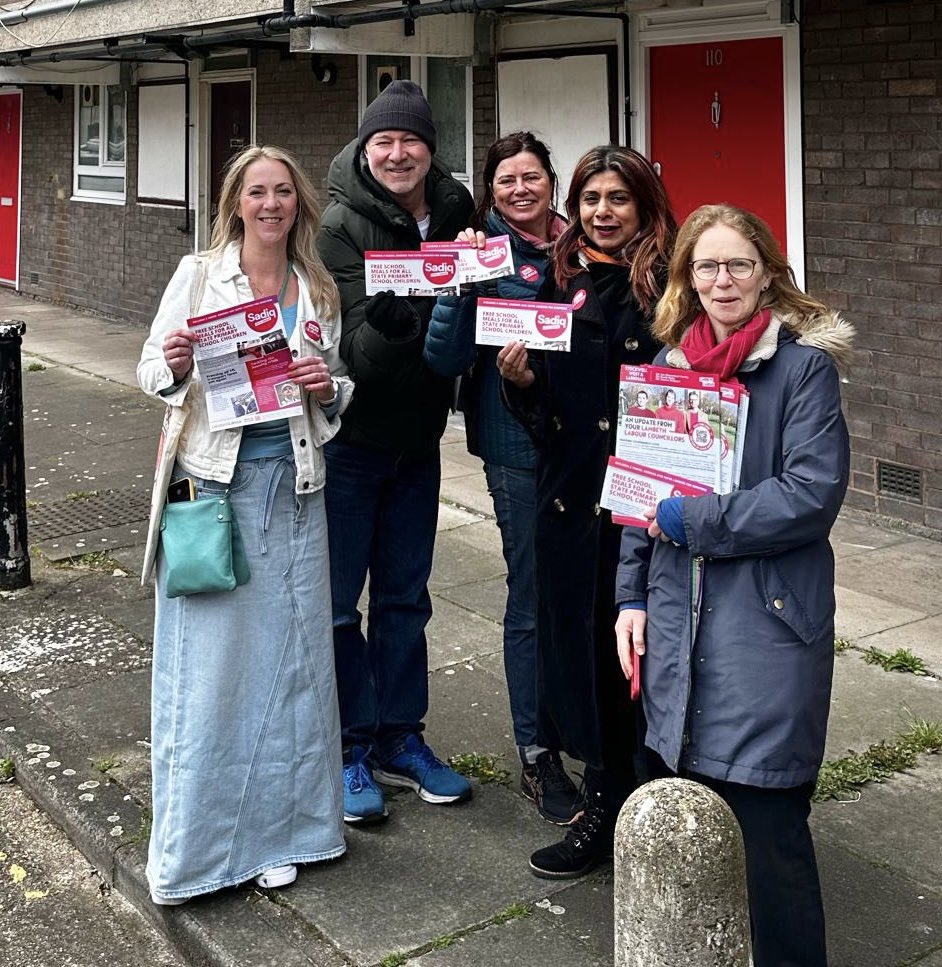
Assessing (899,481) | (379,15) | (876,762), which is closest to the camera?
(876,762)

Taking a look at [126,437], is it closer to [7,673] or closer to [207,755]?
[7,673]

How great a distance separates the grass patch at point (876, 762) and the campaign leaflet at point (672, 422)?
1.70 metres

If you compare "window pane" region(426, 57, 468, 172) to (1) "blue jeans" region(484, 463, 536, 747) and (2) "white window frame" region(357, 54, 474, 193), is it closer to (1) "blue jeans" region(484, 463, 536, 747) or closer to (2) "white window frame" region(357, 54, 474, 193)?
(2) "white window frame" region(357, 54, 474, 193)

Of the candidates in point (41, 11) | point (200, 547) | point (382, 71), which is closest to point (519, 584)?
point (200, 547)

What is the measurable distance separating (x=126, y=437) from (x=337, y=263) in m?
6.12

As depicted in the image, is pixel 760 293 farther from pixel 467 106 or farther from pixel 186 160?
pixel 186 160

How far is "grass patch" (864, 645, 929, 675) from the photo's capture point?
17.4ft

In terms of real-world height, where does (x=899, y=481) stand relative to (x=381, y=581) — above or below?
above

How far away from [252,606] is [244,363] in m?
0.67

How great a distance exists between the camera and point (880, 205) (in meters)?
7.08

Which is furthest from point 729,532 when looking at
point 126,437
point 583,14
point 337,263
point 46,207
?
point 46,207

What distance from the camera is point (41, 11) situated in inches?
543

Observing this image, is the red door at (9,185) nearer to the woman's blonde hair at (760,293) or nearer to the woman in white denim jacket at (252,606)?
the woman in white denim jacket at (252,606)

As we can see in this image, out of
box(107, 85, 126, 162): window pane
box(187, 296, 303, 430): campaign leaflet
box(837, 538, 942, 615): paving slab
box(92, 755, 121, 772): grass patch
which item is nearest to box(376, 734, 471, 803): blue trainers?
box(92, 755, 121, 772): grass patch
